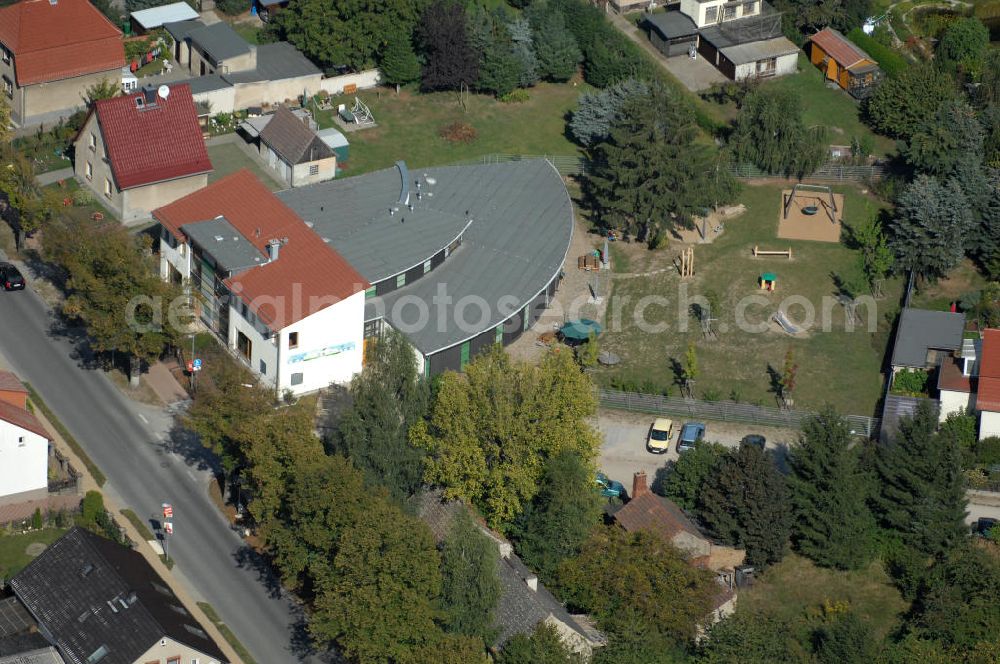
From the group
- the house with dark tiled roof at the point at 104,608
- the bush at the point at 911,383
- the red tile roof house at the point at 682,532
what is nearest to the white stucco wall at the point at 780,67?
the bush at the point at 911,383

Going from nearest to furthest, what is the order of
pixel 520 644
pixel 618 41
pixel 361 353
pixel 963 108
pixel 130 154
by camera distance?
pixel 520 644 → pixel 361 353 → pixel 130 154 → pixel 963 108 → pixel 618 41

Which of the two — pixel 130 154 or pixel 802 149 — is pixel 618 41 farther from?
pixel 130 154

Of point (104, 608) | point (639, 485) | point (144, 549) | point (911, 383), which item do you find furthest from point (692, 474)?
point (104, 608)

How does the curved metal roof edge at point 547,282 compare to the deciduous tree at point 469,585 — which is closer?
the deciduous tree at point 469,585

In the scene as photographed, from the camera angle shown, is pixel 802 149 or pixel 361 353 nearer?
pixel 361 353

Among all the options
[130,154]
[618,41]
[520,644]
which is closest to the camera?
[520,644]

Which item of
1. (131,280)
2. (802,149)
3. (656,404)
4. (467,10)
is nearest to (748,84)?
(802,149)

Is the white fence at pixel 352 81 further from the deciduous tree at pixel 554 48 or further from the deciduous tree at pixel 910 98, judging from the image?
the deciduous tree at pixel 910 98
